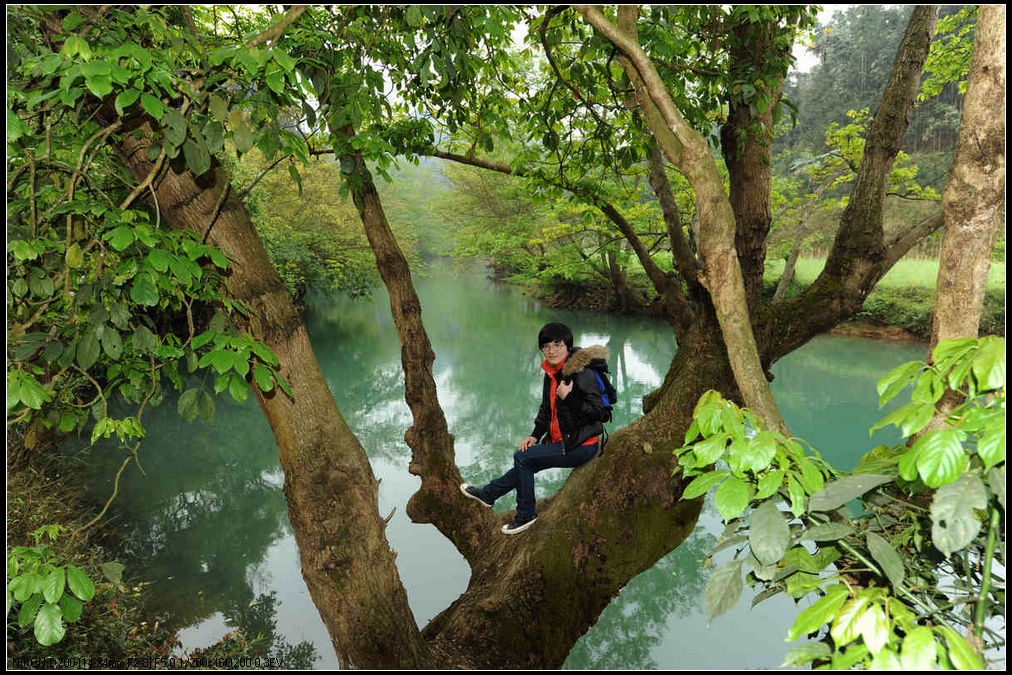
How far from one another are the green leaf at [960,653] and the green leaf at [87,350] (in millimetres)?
1925

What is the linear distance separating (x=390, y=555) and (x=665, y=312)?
2690 millimetres

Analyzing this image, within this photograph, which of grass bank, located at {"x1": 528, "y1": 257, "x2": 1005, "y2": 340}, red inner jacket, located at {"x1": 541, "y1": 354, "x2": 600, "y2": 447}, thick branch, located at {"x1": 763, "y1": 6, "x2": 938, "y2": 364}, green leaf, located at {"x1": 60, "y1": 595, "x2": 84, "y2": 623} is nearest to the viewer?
green leaf, located at {"x1": 60, "y1": 595, "x2": 84, "y2": 623}

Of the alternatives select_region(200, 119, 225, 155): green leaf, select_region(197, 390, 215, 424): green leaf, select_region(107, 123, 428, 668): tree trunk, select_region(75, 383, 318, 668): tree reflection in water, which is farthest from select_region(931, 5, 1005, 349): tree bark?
select_region(75, 383, 318, 668): tree reflection in water

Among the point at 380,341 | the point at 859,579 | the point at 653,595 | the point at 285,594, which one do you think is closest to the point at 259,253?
the point at 859,579

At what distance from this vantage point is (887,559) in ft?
3.06

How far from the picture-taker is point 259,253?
Answer: 1.96m

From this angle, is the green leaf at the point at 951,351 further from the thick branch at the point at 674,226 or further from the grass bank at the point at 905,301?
the grass bank at the point at 905,301

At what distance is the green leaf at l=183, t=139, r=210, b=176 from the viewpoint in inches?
56.5

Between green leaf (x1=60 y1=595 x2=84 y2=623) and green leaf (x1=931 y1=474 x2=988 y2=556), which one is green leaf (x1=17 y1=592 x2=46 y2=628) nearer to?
green leaf (x1=60 y1=595 x2=84 y2=623)

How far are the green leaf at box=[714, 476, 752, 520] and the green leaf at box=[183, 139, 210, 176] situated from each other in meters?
1.56

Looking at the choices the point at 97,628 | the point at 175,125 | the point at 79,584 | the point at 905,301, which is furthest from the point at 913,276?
the point at 97,628

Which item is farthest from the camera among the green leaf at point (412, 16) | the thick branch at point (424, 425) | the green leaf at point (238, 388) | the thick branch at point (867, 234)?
the thick branch at point (424, 425)

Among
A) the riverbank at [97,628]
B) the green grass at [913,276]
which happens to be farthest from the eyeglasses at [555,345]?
the green grass at [913,276]

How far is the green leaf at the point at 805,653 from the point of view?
0.87 m
